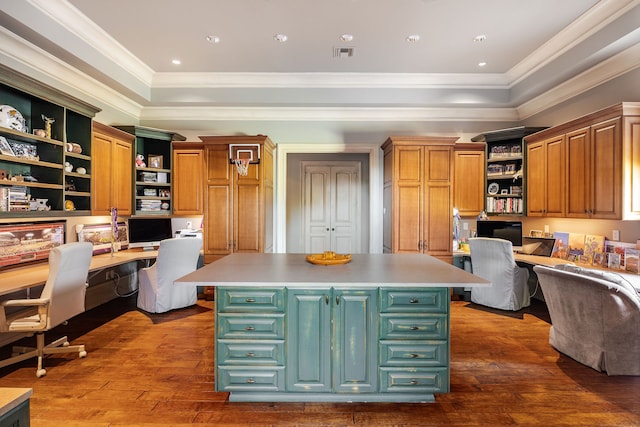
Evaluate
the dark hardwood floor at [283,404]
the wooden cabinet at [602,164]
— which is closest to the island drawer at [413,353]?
the dark hardwood floor at [283,404]

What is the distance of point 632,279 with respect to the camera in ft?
9.21

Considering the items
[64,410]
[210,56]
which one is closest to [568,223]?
[210,56]

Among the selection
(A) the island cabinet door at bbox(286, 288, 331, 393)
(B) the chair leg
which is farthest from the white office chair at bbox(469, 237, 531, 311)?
(B) the chair leg

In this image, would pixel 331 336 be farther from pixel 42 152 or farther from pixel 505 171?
pixel 505 171

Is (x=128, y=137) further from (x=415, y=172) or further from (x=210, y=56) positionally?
(x=415, y=172)

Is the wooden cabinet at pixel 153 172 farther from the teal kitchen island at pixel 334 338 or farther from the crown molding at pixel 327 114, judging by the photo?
the teal kitchen island at pixel 334 338

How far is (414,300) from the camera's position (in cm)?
217

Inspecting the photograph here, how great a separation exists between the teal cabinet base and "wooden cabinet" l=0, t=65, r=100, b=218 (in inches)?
106

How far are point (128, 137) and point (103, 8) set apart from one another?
1.76 metres

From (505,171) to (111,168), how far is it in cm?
571

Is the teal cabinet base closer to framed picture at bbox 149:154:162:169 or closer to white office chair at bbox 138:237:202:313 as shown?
white office chair at bbox 138:237:202:313

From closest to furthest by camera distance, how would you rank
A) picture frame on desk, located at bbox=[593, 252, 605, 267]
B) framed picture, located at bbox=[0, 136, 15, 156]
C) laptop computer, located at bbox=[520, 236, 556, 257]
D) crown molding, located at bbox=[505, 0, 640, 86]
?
framed picture, located at bbox=[0, 136, 15, 156] < crown molding, located at bbox=[505, 0, 640, 86] < picture frame on desk, located at bbox=[593, 252, 605, 267] < laptop computer, located at bbox=[520, 236, 556, 257]

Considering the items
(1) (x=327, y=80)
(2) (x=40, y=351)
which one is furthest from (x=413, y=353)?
(1) (x=327, y=80)

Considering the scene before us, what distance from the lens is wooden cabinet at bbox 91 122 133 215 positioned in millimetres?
3914
